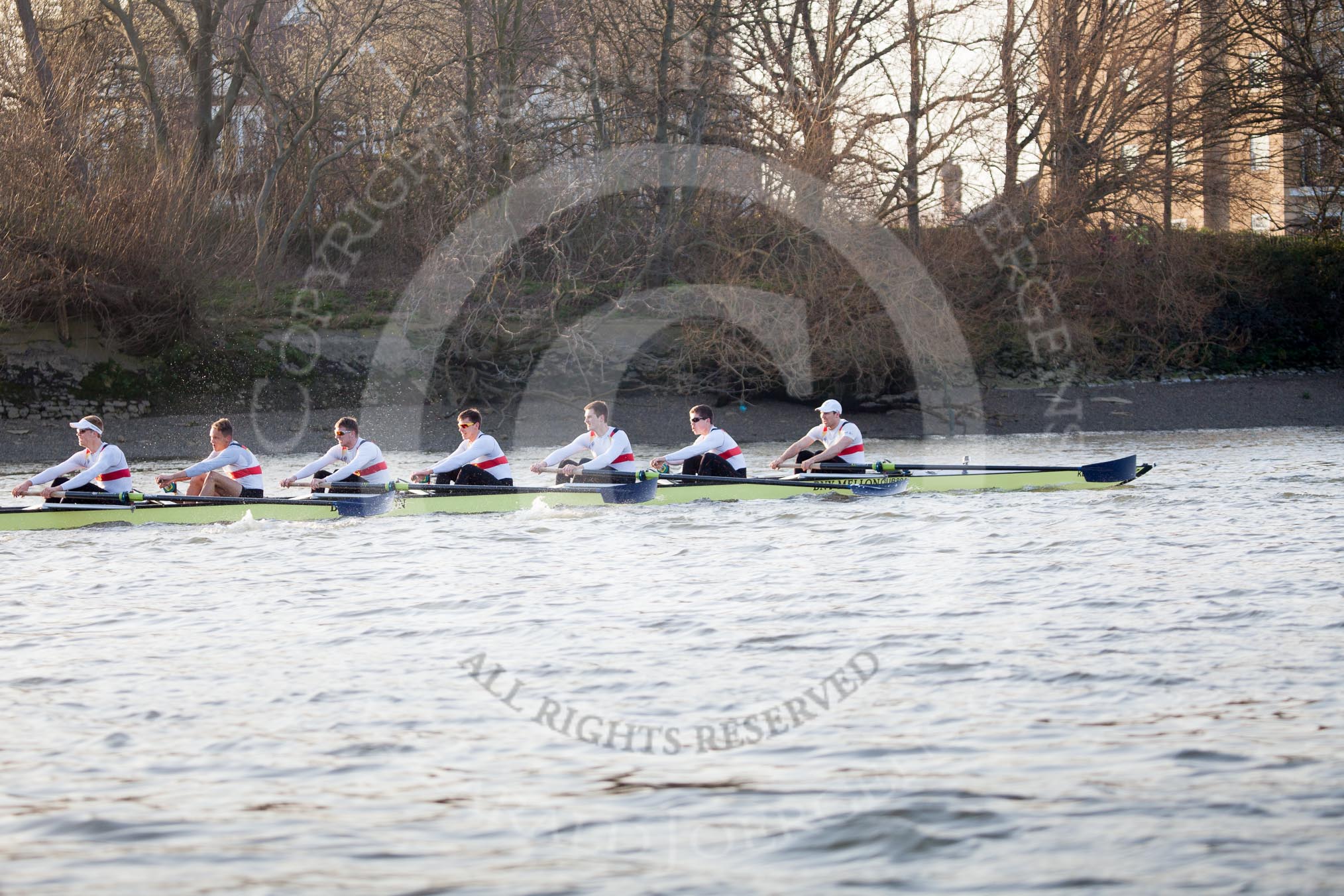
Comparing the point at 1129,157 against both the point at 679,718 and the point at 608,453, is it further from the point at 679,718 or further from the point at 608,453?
the point at 679,718

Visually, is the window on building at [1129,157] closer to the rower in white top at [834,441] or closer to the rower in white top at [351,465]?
the rower in white top at [834,441]

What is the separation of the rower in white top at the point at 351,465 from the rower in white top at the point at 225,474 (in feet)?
1.27

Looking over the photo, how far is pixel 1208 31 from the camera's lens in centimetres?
3350

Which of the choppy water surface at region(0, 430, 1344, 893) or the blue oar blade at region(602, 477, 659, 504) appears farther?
the blue oar blade at region(602, 477, 659, 504)

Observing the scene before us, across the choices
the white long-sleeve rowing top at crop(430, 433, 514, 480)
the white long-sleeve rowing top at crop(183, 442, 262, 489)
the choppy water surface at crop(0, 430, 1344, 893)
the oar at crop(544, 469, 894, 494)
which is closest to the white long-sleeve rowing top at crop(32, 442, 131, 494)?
the white long-sleeve rowing top at crop(183, 442, 262, 489)

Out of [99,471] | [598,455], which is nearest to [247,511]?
[99,471]

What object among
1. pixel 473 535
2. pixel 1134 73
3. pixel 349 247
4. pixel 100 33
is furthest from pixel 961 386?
pixel 100 33

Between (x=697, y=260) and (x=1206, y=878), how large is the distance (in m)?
25.3

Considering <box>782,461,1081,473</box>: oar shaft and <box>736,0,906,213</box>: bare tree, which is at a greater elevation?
<box>736,0,906,213</box>: bare tree

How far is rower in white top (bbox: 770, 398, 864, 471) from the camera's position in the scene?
1717cm

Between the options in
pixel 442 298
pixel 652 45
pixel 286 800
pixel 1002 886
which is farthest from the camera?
pixel 652 45

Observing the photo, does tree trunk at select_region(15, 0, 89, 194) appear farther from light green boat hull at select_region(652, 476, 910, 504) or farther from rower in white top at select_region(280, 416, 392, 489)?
light green boat hull at select_region(652, 476, 910, 504)

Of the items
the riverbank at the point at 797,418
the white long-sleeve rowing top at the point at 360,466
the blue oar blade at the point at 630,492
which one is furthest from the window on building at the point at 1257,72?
the white long-sleeve rowing top at the point at 360,466

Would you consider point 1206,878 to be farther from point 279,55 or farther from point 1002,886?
point 279,55
